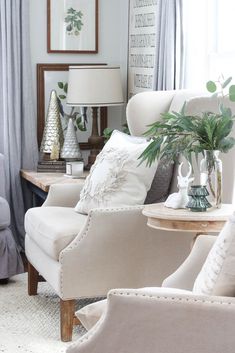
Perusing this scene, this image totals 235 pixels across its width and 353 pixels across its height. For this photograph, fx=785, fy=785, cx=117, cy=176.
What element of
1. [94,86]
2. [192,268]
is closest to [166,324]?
[192,268]

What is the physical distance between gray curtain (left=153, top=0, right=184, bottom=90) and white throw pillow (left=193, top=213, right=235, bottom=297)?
2391mm

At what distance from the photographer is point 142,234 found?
3717mm

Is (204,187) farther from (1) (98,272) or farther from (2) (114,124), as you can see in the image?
(2) (114,124)

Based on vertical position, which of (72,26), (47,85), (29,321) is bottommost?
(29,321)

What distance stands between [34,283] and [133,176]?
0.97m

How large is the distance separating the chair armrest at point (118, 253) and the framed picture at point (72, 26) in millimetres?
2122

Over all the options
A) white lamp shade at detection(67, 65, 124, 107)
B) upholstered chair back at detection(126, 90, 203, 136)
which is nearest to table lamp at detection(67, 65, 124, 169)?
white lamp shade at detection(67, 65, 124, 107)

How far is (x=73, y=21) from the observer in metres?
5.45

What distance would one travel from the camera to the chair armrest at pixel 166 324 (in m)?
2.03

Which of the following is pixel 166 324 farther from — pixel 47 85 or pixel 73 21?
pixel 73 21

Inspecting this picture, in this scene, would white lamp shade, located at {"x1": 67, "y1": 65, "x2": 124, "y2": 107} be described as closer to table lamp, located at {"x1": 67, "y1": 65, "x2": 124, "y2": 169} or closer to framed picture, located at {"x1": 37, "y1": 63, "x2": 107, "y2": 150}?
table lamp, located at {"x1": 67, "y1": 65, "x2": 124, "y2": 169}

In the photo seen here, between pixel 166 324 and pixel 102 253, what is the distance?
160cm

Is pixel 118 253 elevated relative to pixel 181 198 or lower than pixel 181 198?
lower

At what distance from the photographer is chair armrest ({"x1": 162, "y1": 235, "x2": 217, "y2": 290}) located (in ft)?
8.70
